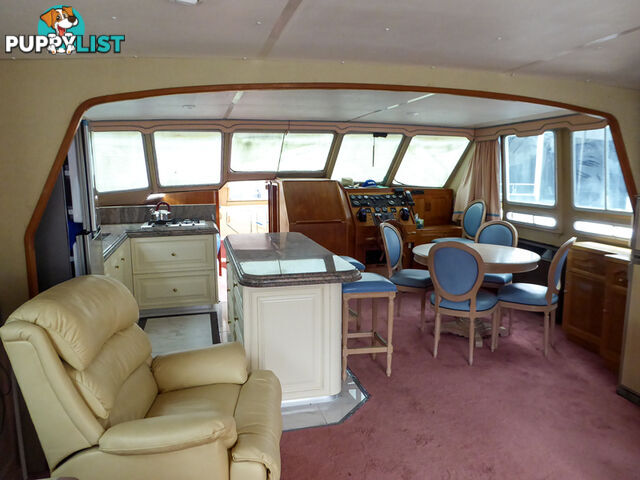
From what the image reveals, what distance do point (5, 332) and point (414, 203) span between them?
5493mm

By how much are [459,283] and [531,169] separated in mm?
2708

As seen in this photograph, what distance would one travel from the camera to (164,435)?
5.07ft

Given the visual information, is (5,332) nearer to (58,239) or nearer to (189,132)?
(58,239)

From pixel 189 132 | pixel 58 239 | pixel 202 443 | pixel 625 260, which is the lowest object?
pixel 202 443

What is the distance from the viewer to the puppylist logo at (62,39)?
176 centimetres

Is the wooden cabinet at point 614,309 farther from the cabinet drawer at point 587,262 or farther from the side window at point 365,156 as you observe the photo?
the side window at point 365,156

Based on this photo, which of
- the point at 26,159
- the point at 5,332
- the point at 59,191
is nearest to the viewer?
the point at 5,332

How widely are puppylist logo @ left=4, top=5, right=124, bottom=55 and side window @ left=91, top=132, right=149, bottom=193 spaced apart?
3.40 m

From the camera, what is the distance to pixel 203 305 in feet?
15.7

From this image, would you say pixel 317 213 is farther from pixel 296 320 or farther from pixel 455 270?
pixel 296 320

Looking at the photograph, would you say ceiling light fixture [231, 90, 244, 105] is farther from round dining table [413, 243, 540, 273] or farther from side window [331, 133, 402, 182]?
side window [331, 133, 402, 182]

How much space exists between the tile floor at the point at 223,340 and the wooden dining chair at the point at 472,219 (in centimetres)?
316

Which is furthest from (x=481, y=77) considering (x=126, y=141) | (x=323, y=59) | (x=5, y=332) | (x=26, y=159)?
(x=126, y=141)

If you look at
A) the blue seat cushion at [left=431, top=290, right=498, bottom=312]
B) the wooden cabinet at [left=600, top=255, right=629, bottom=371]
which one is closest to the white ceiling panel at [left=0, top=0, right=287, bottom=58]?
the blue seat cushion at [left=431, top=290, right=498, bottom=312]
